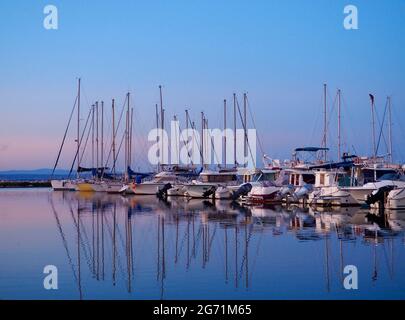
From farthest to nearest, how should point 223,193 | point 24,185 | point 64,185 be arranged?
point 24,185
point 64,185
point 223,193

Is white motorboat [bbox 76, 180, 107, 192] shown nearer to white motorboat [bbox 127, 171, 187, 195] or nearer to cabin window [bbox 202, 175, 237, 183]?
white motorboat [bbox 127, 171, 187, 195]

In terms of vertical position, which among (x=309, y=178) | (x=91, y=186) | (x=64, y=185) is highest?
(x=309, y=178)

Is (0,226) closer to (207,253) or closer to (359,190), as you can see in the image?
(207,253)

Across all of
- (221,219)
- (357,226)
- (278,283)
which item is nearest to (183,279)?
(278,283)

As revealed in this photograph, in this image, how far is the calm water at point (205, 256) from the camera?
44.3 feet

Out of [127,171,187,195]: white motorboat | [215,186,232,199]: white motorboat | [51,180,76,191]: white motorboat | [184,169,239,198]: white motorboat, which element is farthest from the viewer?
[51,180,76,191]: white motorboat

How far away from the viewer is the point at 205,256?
18.2 m

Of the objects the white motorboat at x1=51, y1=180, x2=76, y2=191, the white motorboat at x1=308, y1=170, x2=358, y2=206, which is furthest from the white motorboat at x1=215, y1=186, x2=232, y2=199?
the white motorboat at x1=51, y1=180, x2=76, y2=191

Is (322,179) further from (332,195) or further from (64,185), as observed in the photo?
(64,185)

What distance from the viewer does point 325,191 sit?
122 feet

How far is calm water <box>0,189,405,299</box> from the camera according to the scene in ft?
44.3

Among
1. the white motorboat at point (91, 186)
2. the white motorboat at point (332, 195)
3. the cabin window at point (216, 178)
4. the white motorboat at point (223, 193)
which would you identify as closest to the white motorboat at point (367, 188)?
the white motorboat at point (332, 195)

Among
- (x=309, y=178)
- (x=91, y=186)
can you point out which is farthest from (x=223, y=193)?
(x=91, y=186)
